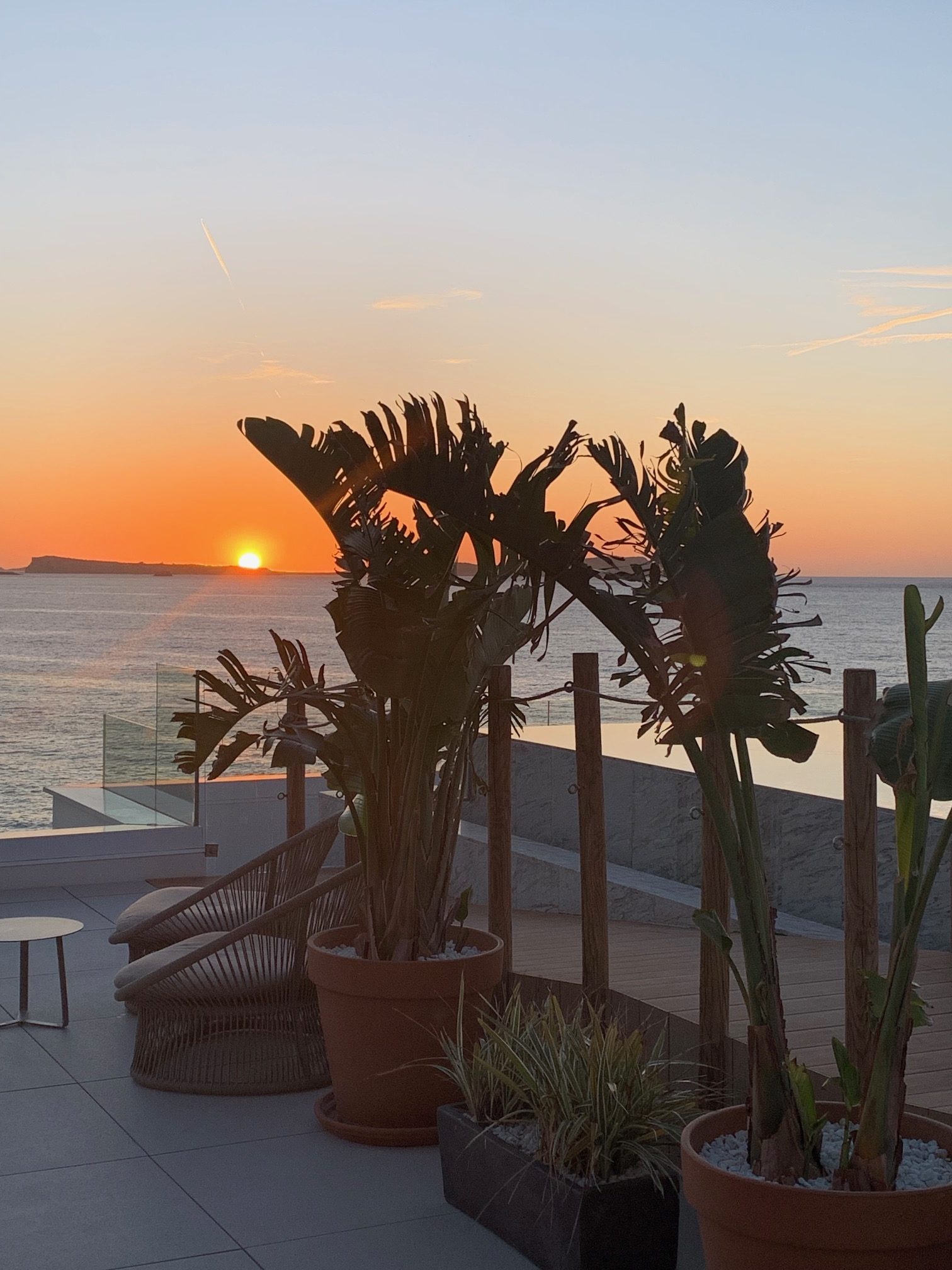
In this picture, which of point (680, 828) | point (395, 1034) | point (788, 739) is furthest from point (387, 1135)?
point (680, 828)

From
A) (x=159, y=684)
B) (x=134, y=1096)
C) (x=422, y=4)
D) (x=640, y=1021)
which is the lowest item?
(x=134, y=1096)

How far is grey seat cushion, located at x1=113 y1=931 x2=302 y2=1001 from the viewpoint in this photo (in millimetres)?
4461

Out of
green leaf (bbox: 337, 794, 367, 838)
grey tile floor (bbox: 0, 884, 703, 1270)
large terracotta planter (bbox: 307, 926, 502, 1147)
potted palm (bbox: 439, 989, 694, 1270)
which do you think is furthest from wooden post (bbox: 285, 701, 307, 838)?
potted palm (bbox: 439, 989, 694, 1270)

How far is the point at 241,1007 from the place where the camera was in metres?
4.52

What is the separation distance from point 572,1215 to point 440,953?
1243mm

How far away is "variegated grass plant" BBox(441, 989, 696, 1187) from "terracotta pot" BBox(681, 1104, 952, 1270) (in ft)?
1.71

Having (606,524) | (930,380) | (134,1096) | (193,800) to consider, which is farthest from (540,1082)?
(930,380)

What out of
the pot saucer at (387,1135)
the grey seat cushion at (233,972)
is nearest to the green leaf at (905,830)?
the pot saucer at (387,1135)

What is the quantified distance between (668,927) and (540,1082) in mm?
2708

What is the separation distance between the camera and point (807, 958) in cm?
509

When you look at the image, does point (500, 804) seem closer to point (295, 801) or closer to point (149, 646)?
point (295, 801)

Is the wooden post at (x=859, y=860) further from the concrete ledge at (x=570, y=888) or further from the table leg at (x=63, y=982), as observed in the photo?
the table leg at (x=63, y=982)

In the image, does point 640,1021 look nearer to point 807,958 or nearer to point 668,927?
point 807,958

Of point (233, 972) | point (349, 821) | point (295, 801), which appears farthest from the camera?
point (295, 801)
